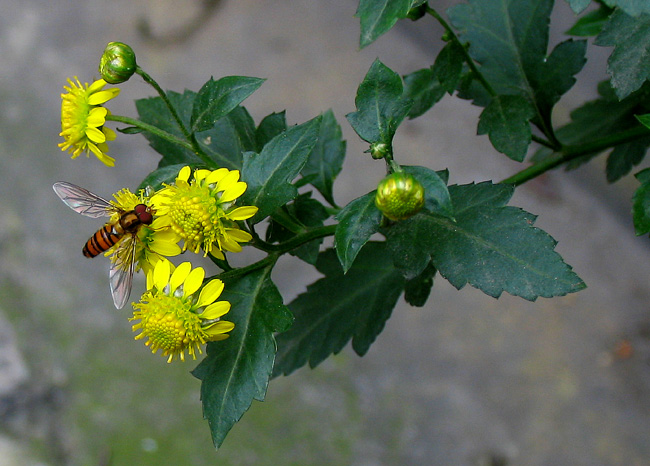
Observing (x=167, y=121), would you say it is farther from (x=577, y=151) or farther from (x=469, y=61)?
(x=577, y=151)

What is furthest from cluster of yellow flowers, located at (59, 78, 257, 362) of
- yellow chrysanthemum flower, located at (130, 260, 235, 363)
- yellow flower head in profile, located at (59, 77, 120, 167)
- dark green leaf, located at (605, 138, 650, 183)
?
dark green leaf, located at (605, 138, 650, 183)

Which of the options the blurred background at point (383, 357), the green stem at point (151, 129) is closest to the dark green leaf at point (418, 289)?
the green stem at point (151, 129)

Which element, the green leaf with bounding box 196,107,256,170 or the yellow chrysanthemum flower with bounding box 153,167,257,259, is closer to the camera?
the yellow chrysanthemum flower with bounding box 153,167,257,259

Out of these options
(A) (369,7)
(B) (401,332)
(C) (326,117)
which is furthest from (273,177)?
(B) (401,332)

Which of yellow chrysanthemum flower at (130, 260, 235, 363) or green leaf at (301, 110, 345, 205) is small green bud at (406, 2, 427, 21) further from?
yellow chrysanthemum flower at (130, 260, 235, 363)

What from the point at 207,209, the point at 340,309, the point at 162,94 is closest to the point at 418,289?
the point at 340,309

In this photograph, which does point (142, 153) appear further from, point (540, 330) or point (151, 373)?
point (540, 330)
